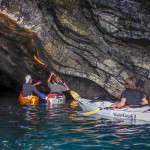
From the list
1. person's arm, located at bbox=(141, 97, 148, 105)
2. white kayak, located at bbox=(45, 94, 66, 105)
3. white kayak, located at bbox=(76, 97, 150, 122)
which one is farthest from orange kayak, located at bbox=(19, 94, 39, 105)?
person's arm, located at bbox=(141, 97, 148, 105)

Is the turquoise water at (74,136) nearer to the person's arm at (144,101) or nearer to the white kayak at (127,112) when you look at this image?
the white kayak at (127,112)

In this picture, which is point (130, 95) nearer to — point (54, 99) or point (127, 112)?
point (127, 112)

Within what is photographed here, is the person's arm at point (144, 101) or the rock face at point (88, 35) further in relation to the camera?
the rock face at point (88, 35)

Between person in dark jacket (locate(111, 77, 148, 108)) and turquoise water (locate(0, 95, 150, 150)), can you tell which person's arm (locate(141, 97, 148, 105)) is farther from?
turquoise water (locate(0, 95, 150, 150))

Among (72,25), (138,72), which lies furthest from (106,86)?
(72,25)

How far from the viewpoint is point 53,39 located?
36.7ft

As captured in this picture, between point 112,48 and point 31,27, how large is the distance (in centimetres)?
424

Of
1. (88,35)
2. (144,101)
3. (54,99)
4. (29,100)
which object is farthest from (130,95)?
(29,100)

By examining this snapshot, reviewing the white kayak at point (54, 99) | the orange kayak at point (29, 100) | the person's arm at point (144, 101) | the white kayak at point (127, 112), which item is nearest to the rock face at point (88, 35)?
the white kayak at point (54, 99)

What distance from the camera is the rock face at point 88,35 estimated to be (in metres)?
8.97

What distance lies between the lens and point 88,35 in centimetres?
1022

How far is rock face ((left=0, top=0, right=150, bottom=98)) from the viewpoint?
8969mm

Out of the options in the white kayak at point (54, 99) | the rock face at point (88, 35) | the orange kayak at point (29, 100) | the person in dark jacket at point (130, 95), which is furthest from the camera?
the white kayak at point (54, 99)

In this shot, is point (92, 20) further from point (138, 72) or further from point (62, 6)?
point (138, 72)
